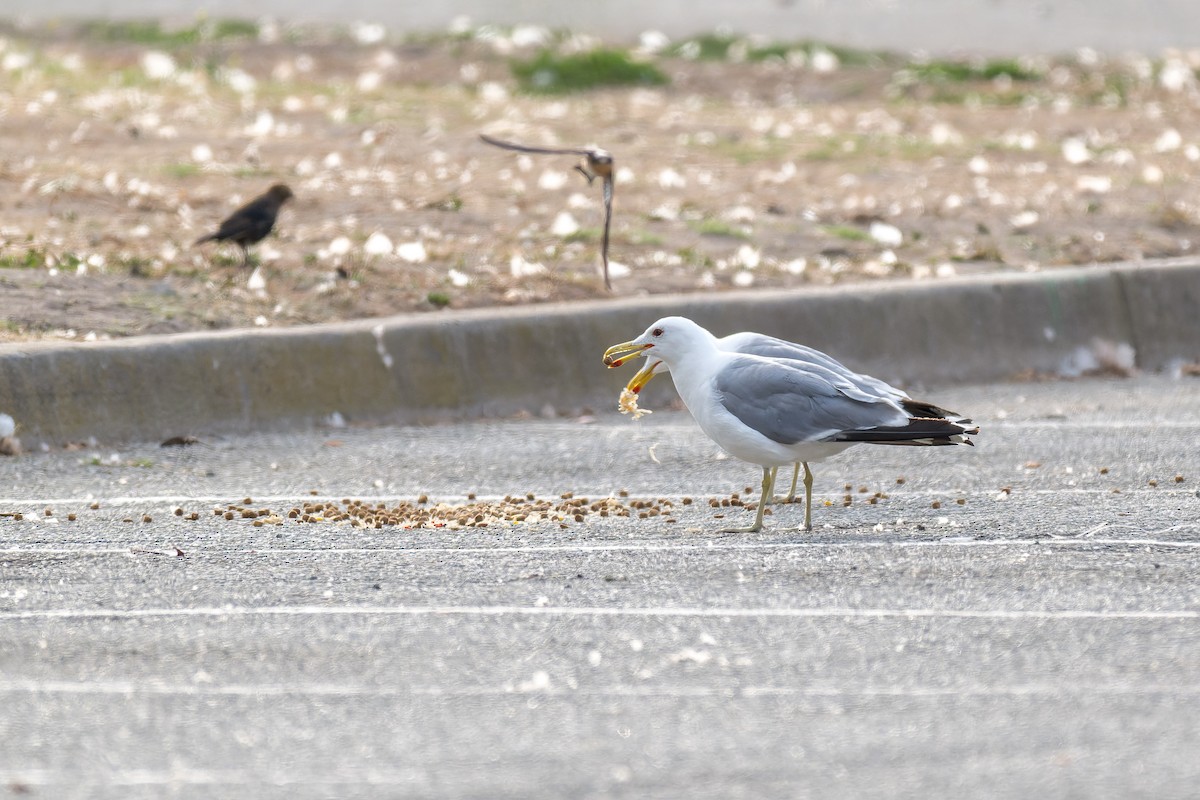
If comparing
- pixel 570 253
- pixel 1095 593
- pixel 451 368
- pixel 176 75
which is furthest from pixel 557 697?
pixel 176 75

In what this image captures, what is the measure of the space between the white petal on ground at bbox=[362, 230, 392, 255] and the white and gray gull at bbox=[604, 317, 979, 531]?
372 cm

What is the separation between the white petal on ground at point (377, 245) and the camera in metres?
10.0

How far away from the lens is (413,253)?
32.8 ft

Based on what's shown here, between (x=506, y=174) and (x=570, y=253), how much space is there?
2365 mm

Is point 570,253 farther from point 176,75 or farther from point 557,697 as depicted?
point 176,75

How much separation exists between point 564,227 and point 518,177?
1.78m

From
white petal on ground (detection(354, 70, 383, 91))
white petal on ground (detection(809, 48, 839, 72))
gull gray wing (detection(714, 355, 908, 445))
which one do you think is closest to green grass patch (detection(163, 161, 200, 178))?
white petal on ground (detection(354, 70, 383, 91))

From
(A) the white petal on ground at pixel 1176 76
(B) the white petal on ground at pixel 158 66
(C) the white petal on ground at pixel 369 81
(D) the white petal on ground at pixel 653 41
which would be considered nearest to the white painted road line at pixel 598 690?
(C) the white petal on ground at pixel 369 81

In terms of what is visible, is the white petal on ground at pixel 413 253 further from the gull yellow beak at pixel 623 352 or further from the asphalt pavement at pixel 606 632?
the gull yellow beak at pixel 623 352

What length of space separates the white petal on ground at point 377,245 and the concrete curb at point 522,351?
1292 mm

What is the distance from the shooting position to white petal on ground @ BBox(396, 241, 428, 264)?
393 inches

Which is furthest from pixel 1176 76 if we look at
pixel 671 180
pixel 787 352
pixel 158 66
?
pixel 787 352

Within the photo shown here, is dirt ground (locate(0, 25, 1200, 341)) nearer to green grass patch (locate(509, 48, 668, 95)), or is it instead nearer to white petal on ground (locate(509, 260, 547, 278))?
white petal on ground (locate(509, 260, 547, 278))

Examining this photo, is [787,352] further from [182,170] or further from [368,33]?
[368,33]
